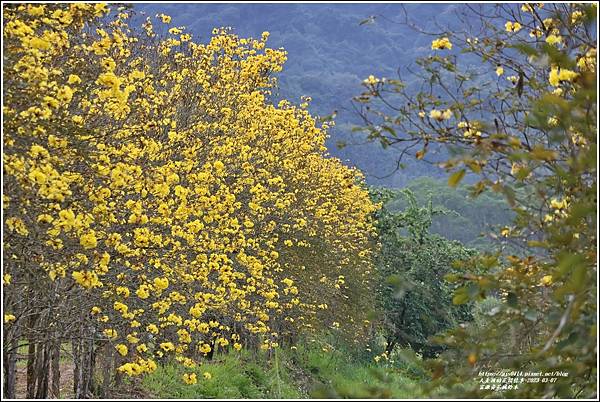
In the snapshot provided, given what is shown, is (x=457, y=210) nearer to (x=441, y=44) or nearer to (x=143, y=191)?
(x=143, y=191)

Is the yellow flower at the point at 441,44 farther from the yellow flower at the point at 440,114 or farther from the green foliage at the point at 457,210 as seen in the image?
the green foliage at the point at 457,210

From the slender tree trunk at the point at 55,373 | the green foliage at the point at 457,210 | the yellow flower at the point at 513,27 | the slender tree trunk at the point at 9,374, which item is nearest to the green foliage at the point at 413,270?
the slender tree trunk at the point at 55,373

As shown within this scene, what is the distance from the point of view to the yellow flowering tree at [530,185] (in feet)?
12.2

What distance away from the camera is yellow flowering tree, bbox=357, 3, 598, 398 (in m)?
3.73

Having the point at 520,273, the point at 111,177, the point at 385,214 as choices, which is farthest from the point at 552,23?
the point at 385,214

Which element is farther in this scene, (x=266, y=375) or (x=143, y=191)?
(x=266, y=375)

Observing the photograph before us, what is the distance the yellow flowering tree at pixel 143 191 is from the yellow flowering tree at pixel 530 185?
2.34 m

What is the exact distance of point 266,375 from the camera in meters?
17.6

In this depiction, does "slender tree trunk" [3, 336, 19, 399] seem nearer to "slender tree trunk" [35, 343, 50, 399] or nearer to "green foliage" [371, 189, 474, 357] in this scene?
"slender tree trunk" [35, 343, 50, 399]

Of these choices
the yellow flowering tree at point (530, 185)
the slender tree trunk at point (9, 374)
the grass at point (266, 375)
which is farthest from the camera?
the grass at point (266, 375)

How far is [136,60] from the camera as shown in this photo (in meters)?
10.9

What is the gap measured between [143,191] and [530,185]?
3052 mm

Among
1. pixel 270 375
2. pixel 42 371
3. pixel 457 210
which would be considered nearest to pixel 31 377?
pixel 42 371

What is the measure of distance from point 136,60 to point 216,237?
2955mm
